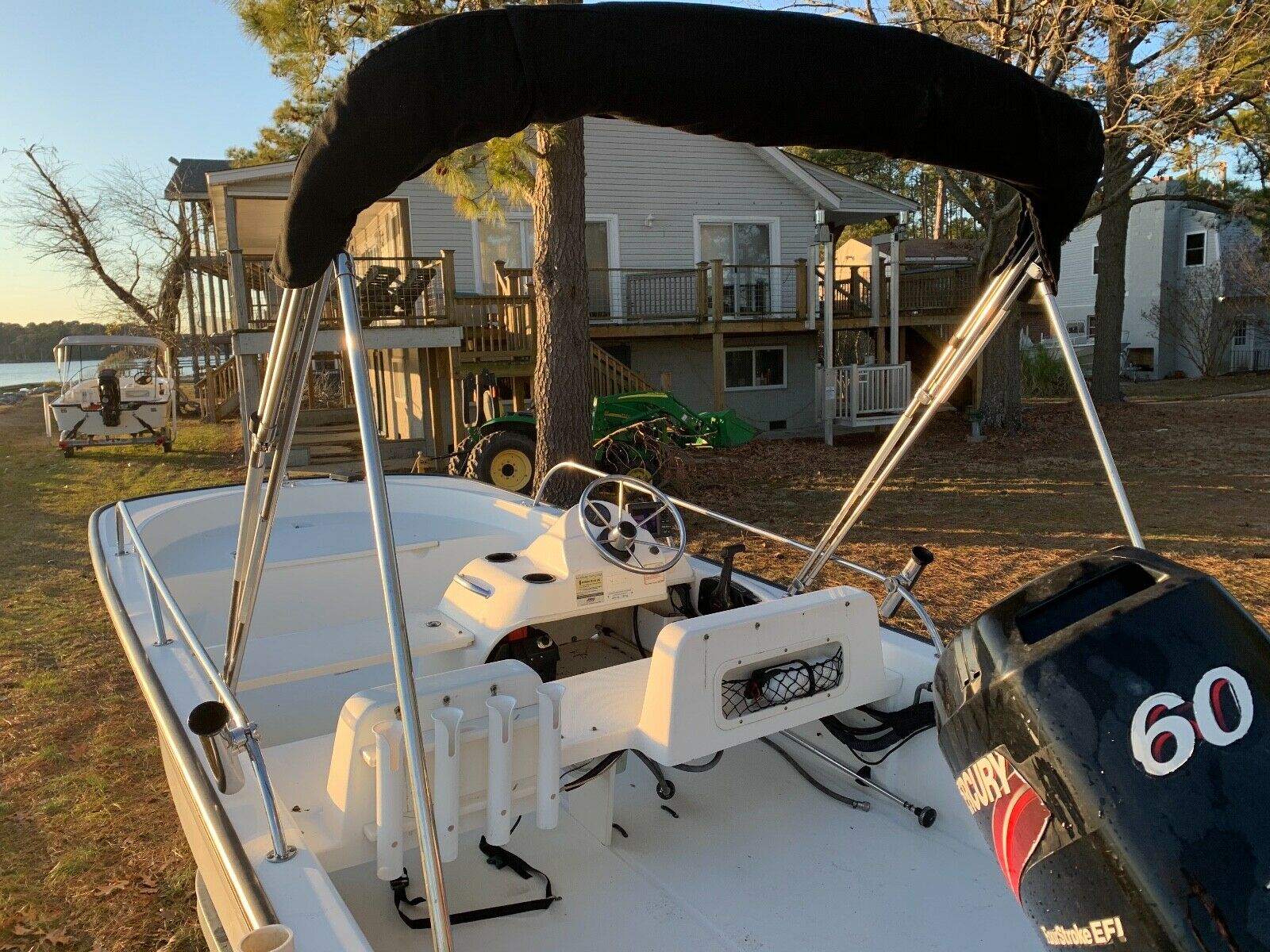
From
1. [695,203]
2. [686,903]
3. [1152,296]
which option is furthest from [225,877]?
[1152,296]

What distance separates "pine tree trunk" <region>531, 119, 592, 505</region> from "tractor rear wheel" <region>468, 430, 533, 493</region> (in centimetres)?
173

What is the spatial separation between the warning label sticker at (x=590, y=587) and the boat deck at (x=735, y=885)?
0.73m

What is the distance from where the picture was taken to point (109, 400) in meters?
16.1

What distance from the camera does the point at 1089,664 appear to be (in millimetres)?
1590

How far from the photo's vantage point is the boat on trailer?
1546mm

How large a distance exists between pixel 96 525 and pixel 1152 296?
34.1 meters

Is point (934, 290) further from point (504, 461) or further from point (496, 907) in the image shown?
point (496, 907)

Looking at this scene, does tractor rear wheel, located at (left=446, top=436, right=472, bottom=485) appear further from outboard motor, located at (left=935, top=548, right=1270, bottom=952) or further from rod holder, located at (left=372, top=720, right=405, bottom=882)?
outboard motor, located at (left=935, top=548, right=1270, bottom=952)

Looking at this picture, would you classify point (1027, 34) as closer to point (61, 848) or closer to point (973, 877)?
point (973, 877)

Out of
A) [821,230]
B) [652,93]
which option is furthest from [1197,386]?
[652,93]

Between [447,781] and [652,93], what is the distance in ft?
5.07

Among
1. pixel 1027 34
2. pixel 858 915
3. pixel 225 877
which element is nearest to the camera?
pixel 225 877

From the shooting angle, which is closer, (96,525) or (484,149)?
(96,525)

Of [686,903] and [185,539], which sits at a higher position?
[185,539]
